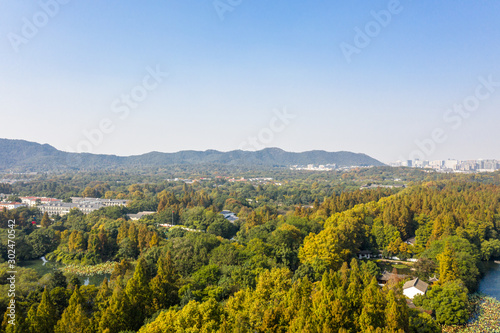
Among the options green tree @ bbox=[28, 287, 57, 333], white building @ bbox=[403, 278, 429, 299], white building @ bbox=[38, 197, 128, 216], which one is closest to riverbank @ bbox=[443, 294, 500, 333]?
white building @ bbox=[403, 278, 429, 299]

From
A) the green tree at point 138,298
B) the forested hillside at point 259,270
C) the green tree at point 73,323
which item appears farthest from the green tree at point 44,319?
the green tree at point 138,298

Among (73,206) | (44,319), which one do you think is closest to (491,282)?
(44,319)

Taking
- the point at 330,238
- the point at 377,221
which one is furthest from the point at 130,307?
the point at 377,221

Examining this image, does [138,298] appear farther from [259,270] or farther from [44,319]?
[259,270]

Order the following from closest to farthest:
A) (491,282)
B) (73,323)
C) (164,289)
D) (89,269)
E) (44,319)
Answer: (73,323) < (44,319) < (164,289) < (491,282) < (89,269)

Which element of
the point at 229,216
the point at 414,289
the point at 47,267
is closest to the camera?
the point at 414,289

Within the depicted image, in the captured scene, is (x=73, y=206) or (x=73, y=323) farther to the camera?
(x=73, y=206)
